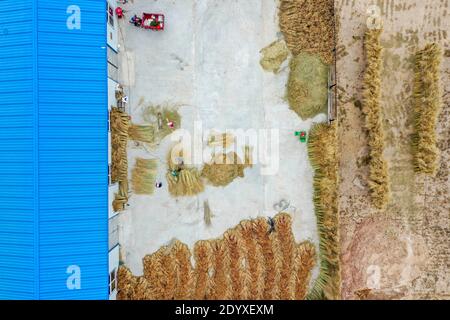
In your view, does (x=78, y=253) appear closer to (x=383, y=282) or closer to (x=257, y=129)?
(x=257, y=129)

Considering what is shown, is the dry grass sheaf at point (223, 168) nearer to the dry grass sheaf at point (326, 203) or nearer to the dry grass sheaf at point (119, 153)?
the dry grass sheaf at point (326, 203)

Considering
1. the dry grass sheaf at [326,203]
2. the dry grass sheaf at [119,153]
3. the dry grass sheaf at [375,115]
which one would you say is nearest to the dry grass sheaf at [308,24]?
the dry grass sheaf at [375,115]

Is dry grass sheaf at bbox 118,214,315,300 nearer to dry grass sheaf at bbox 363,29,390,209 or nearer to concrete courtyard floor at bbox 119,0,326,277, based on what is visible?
concrete courtyard floor at bbox 119,0,326,277

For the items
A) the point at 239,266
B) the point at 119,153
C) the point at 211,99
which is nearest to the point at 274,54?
the point at 211,99

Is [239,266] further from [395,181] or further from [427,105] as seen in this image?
[427,105]

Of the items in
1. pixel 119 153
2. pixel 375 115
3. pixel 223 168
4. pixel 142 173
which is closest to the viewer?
pixel 119 153
